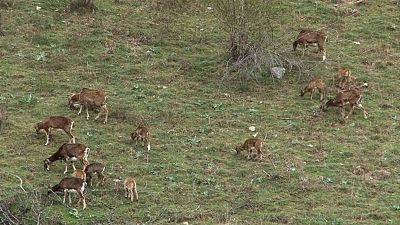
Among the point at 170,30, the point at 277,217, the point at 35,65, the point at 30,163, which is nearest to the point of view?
the point at 277,217

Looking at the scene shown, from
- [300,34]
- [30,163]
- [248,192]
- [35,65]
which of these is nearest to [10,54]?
[35,65]

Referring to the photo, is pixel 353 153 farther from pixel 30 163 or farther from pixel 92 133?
pixel 30 163

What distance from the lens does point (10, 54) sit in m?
21.5

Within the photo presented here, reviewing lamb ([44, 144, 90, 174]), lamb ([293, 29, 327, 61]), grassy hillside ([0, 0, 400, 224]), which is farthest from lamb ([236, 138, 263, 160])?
lamb ([293, 29, 327, 61])

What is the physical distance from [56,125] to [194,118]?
331 centimetres

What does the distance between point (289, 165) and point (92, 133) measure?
4.39 meters

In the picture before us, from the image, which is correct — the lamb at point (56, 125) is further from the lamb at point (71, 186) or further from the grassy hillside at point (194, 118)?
the lamb at point (71, 186)

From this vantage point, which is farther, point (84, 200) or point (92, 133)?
point (92, 133)

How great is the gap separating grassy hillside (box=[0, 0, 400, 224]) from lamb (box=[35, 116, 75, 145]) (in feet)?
1.03

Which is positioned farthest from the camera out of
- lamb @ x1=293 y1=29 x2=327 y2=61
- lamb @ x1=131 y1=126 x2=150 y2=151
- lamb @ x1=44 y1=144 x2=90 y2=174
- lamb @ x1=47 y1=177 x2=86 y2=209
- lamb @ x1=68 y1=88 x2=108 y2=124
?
lamb @ x1=293 y1=29 x2=327 y2=61

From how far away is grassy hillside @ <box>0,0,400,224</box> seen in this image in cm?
1445

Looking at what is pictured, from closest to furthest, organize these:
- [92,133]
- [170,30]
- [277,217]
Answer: [277,217] → [92,133] → [170,30]

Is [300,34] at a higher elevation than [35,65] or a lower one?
higher

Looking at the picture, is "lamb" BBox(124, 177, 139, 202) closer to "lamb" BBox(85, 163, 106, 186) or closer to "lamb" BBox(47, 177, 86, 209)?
"lamb" BBox(85, 163, 106, 186)
